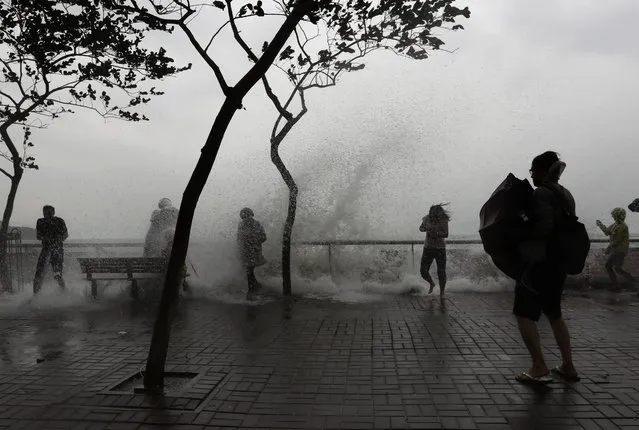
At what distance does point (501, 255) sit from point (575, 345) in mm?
2139

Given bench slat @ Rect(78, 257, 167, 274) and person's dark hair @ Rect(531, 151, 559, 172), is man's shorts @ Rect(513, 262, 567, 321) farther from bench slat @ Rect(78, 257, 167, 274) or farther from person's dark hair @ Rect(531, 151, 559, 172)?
bench slat @ Rect(78, 257, 167, 274)

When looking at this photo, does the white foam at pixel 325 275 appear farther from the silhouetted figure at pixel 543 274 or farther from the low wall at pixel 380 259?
the silhouetted figure at pixel 543 274

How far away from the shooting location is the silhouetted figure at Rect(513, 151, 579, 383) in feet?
14.1

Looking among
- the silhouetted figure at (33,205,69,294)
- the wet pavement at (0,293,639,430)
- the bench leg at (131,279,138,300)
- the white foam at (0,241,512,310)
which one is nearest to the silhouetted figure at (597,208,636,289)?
the white foam at (0,241,512,310)

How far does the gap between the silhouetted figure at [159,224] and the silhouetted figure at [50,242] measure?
1.70 m

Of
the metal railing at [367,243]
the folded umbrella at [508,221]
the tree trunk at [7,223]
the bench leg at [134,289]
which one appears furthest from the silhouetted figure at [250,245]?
the folded umbrella at [508,221]

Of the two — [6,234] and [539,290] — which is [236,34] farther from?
[6,234]

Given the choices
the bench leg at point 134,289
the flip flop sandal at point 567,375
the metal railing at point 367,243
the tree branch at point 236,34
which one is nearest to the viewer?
the flip flop sandal at point 567,375

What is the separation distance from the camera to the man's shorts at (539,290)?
14.2ft

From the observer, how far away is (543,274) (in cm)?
436

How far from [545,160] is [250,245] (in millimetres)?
6846

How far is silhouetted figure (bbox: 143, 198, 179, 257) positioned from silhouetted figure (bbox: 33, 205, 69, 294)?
170cm

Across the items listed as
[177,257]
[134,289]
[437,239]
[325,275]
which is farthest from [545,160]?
[134,289]

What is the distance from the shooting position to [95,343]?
6254 millimetres
